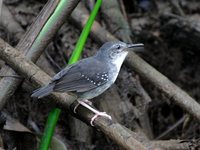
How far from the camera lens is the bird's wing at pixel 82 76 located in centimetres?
412

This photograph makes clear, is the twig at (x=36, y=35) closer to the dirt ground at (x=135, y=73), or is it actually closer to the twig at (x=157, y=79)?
the dirt ground at (x=135, y=73)

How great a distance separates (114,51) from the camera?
4648 mm

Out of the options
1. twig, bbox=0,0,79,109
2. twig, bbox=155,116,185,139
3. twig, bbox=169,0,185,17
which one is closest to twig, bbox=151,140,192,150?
twig, bbox=0,0,79,109

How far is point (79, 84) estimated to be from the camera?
13.9ft

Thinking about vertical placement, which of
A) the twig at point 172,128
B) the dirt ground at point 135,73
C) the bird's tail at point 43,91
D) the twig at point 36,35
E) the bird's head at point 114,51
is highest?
the twig at point 36,35

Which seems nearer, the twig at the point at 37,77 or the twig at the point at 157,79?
the twig at the point at 37,77

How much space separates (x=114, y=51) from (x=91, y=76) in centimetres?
44

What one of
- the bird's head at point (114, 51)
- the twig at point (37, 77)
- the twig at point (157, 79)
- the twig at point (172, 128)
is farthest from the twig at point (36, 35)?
the twig at point (172, 128)

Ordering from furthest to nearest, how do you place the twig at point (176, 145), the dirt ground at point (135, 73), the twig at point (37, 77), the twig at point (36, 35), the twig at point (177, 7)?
the twig at point (177, 7) → the dirt ground at point (135, 73) → the twig at point (36, 35) → the twig at point (176, 145) → the twig at point (37, 77)

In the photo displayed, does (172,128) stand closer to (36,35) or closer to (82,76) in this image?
(82,76)

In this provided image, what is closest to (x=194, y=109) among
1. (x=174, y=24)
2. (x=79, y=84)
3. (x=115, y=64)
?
(x=115, y=64)

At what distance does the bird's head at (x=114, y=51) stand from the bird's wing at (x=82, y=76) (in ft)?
0.53

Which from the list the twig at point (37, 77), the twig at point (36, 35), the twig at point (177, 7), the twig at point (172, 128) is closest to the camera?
the twig at point (37, 77)

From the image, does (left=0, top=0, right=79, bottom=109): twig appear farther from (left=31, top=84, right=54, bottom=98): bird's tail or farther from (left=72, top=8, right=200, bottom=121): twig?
(left=72, top=8, right=200, bottom=121): twig
